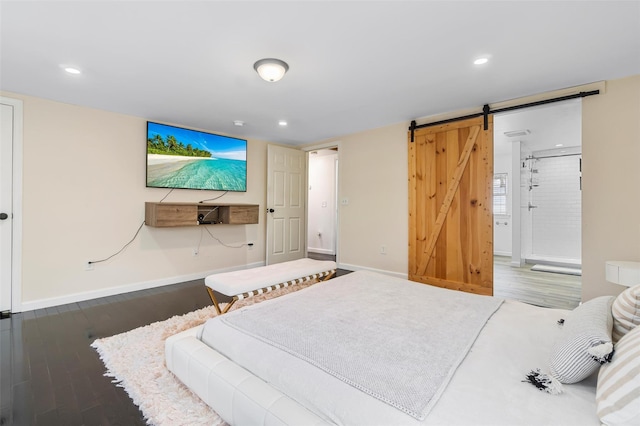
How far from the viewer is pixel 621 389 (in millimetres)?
805

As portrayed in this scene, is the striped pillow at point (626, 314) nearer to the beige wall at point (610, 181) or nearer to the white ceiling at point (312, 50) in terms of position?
the white ceiling at point (312, 50)

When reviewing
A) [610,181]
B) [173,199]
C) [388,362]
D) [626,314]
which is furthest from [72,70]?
[610,181]

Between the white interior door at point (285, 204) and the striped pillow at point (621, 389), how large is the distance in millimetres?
4609

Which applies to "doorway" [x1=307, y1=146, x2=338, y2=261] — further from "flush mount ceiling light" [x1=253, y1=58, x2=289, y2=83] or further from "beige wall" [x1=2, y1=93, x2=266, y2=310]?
"flush mount ceiling light" [x1=253, y1=58, x2=289, y2=83]

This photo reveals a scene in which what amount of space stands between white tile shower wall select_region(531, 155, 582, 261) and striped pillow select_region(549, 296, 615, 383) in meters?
5.84

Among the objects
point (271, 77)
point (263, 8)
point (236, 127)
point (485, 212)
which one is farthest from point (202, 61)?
point (485, 212)

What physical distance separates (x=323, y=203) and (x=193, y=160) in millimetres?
3373

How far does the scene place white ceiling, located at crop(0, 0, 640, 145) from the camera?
1.79 m

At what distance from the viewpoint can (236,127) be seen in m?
4.39

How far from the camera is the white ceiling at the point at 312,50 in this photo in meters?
1.79

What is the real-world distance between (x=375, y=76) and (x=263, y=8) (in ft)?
4.16

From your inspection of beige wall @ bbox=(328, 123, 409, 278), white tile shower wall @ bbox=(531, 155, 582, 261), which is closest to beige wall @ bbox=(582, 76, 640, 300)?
beige wall @ bbox=(328, 123, 409, 278)

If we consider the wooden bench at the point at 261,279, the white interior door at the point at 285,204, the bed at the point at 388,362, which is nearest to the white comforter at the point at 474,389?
the bed at the point at 388,362

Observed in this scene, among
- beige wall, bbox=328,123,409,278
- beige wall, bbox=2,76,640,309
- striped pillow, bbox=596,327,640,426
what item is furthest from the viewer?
beige wall, bbox=328,123,409,278
